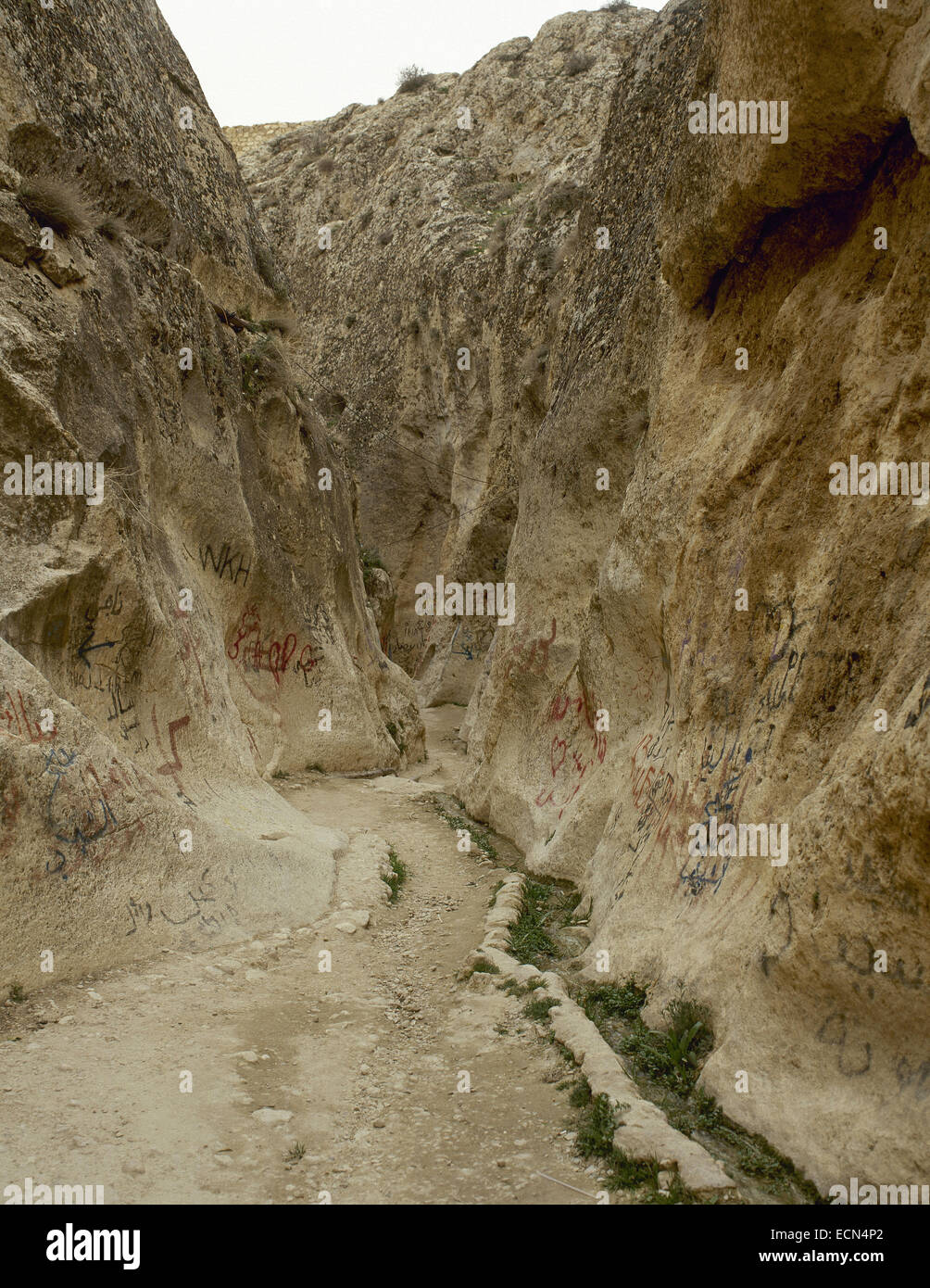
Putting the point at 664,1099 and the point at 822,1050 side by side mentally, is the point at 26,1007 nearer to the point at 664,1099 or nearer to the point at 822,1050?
the point at 664,1099

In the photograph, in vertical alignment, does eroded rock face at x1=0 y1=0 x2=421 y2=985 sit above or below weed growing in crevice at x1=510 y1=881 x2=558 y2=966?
above

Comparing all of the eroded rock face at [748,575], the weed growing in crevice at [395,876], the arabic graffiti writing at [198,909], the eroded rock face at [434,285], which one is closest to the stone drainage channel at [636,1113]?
the eroded rock face at [748,575]

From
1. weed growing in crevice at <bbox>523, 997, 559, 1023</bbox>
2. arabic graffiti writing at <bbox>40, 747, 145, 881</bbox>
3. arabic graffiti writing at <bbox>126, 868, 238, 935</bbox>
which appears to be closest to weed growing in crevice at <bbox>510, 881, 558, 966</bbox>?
weed growing in crevice at <bbox>523, 997, 559, 1023</bbox>

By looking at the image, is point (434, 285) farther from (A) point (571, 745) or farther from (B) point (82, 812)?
(B) point (82, 812)

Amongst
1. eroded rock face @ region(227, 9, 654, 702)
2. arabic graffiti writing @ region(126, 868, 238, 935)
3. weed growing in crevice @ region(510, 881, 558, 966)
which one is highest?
eroded rock face @ region(227, 9, 654, 702)

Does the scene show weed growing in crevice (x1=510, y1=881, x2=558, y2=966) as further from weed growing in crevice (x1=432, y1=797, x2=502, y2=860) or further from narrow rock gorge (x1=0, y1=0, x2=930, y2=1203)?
weed growing in crevice (x1=432, y1=797, x2=502, y2=860)

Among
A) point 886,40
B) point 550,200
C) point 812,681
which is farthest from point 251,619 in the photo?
point 550,200
